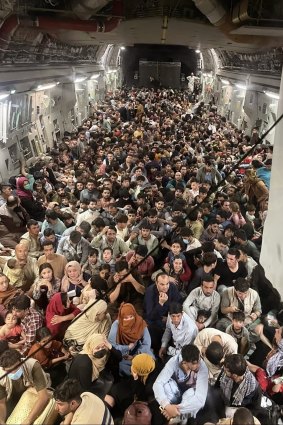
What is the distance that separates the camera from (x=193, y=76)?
28047 millimetres

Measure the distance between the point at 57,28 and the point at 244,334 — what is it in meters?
8.20

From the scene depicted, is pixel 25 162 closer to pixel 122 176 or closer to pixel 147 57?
pixel 122 176

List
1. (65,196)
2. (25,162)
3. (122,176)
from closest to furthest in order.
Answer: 1. (65,196)
2. (122,176)
3. (25,162)

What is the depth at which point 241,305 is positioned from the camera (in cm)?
400

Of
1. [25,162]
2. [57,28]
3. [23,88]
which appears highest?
[57,28]

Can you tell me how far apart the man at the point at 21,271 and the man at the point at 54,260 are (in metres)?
0.14

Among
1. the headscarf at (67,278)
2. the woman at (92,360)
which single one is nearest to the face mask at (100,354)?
the woman at (92,360)

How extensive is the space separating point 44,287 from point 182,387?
5.95ft

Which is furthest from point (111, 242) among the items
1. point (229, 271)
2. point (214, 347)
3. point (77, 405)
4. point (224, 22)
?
point (224, 22)

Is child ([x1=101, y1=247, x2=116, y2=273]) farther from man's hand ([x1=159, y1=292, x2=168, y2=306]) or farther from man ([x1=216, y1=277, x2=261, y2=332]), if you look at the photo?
man ([x1=216, y1=277, x2=261, y2=332])

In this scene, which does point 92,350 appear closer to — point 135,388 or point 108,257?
point 135,388

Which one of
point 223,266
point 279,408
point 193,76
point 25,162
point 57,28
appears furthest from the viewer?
point 193,76

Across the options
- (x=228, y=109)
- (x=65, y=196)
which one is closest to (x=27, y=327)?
(x=65, y=196)

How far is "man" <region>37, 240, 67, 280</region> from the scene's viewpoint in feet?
15.1
